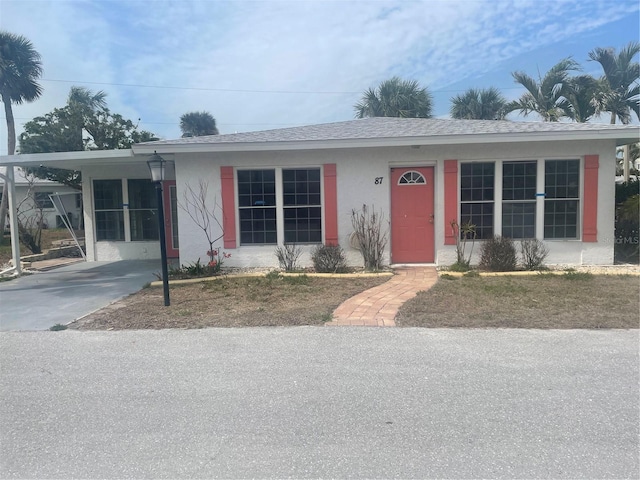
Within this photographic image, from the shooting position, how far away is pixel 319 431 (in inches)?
133

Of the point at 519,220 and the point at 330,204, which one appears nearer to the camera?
the point at 519,220

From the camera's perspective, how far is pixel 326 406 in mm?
3771

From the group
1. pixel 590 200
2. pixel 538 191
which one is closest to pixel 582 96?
pixel 590 200

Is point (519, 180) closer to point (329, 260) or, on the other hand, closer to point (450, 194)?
point (450, 194)

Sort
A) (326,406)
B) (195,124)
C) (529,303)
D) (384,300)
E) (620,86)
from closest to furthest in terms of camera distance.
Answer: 1. (326,406)
2. (529,303)
3. (384,300)
4. (620,86)
5. (195,124)

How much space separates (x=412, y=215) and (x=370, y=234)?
1125mm

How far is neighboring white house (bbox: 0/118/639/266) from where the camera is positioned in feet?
32.2

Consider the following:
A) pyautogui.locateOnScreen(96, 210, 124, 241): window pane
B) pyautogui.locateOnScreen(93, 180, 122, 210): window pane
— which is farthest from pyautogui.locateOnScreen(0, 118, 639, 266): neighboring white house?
pyautogui.locateOnScreen(96, 210, 124, 241): window pane

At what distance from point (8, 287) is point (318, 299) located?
22.6 feet

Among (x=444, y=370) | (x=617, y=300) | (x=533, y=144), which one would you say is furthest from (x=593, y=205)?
(x=444, y=370)

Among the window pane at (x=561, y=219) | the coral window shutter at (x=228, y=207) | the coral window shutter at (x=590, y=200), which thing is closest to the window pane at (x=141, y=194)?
the coral window shutter at (x=228, y=207)

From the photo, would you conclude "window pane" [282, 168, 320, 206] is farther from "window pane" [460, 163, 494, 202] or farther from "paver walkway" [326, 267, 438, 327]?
"window pane" [460, 163, 494, 202]

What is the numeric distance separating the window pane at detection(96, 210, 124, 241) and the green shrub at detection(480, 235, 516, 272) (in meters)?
9.96

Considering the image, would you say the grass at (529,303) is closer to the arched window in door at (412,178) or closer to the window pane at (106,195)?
the arched window in door at (412,178)
